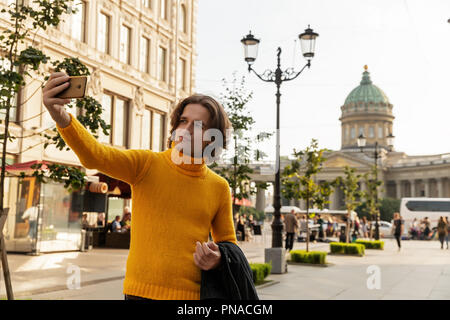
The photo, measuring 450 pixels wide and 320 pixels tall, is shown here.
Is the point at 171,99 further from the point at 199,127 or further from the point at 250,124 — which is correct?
the point at 199,127

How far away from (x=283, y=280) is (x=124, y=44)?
1916 centimetres

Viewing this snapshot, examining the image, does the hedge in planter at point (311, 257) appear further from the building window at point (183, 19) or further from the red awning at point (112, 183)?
the building window at point (183, 19)

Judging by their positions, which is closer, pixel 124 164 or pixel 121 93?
pixel 124 164

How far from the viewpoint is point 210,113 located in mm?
2162

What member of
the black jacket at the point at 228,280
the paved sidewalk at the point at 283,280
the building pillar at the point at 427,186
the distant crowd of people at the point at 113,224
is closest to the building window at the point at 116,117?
the distant crowd of people at the point at 113,224

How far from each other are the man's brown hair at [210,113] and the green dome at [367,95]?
4649 inches

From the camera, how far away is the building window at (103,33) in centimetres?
2605

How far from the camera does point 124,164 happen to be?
1987mm

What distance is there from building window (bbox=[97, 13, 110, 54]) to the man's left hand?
82.9ft

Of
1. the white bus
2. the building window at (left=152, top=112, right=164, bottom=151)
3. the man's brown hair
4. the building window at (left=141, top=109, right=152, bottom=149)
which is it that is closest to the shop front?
the building window at (left=141, top=109, right=152, bottom=149)

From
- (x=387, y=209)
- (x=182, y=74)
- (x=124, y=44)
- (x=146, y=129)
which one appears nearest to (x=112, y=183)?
(x=146, y=129)
